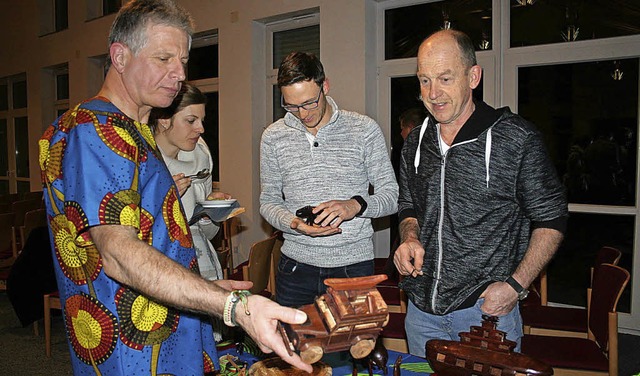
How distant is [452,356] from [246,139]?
4.88 meters

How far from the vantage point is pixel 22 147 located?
10617 mm

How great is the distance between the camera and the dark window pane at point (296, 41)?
566 cm

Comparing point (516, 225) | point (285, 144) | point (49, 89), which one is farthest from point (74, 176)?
point (49, 89)

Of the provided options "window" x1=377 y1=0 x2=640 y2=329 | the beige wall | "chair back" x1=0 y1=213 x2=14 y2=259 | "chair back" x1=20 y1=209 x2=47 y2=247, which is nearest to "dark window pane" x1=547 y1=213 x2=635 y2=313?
"window" x1=377 y1=0 x2=640 y2=329

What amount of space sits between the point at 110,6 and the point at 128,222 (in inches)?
325

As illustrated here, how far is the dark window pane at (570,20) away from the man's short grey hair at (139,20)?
12.1ft

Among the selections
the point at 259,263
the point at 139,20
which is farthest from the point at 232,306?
the point at 259,263

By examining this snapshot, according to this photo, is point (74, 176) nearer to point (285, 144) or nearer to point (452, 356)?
point (452, 356)

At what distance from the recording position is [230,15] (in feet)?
19.9

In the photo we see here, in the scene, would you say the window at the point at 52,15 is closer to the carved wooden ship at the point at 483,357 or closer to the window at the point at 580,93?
the window at the point at 580,93

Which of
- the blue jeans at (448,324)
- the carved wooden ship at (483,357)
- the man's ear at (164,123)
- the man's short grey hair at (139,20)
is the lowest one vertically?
the blue jeans at (448,324)

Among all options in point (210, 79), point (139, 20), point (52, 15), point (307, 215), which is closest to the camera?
point (139, 20)

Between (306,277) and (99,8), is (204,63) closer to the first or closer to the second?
(99,8)

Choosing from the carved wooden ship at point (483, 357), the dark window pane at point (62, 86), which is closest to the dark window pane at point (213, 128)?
the dark window pane at point (62, 86)
